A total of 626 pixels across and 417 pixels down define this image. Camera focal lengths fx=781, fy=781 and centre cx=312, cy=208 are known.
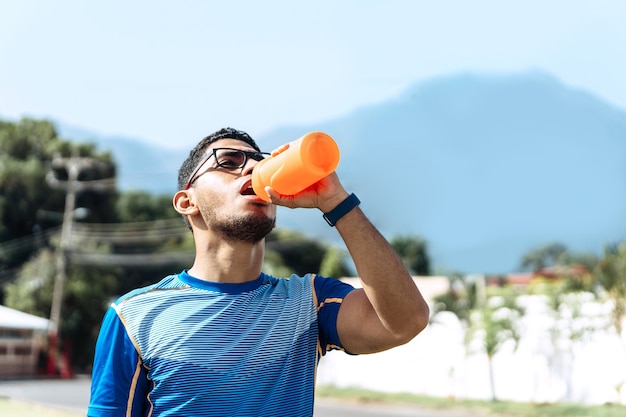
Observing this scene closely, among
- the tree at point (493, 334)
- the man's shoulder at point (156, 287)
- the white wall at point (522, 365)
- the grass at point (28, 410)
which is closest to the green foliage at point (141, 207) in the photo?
the white wall at point (522, 365)

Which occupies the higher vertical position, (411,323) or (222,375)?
(411,323)

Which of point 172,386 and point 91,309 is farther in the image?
point 91,309

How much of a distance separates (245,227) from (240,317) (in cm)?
26

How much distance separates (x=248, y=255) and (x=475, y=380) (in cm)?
1753

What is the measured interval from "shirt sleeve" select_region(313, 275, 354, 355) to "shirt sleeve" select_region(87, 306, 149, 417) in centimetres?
53

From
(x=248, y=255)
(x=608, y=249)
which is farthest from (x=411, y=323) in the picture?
(x=608, y=249)

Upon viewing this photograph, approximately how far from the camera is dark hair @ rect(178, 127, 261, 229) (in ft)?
8.05

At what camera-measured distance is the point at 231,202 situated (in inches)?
89.2

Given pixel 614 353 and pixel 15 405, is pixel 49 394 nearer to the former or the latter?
pixel 15 405

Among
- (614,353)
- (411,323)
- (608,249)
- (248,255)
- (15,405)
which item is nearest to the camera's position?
(411,323)

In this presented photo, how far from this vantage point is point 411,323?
2111mm

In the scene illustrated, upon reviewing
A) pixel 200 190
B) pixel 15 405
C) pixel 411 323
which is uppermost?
pixel 200 190

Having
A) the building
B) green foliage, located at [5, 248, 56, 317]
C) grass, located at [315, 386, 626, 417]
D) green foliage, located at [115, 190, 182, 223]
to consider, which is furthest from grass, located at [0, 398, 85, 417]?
green foliage, located at [115, 190, 182, 223]

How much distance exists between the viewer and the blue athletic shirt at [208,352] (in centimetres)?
212
